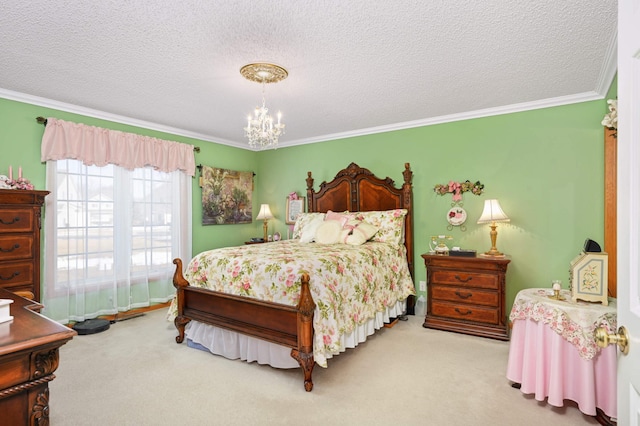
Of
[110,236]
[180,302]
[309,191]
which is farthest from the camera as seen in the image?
[309,191]

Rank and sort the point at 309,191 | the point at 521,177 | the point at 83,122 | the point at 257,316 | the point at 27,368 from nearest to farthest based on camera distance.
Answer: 1. the point at 27,368
2. the point at 257,316
3. the point at 521,177
4. the point at 83,122
5. the point at 309,191

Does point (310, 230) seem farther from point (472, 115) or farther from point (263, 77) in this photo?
point (472, 115)

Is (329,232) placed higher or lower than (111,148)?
lower

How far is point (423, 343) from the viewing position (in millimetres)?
3309

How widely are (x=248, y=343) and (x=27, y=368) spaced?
2.00 m

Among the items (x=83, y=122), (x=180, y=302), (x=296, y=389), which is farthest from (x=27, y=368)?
(x=83, y=122)

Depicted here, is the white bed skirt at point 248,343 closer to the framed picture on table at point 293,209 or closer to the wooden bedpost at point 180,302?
the wooden bedpost at point 180,302

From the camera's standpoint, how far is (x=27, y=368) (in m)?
1.03

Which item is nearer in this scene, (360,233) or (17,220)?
(17,220)

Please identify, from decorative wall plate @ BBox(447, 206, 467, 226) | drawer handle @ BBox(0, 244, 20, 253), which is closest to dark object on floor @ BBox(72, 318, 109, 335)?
drawer handle @ BBox(0, 244, 20, 253)

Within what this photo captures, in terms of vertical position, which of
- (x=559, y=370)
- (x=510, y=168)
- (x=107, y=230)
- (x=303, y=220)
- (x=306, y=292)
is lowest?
(x=559, y=370)

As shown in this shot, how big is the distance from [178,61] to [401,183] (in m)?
3.01

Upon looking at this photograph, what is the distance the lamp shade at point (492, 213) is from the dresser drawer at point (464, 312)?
0.93 meters

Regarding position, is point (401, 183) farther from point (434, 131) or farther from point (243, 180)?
point (243, 180)
